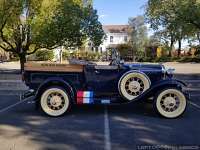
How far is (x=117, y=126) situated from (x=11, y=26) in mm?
20147

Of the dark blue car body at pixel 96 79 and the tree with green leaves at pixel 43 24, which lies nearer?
the dark blue car body at pixel 96 79

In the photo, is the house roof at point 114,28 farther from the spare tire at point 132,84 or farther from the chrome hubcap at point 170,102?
the chrome hubcap at point 170,102

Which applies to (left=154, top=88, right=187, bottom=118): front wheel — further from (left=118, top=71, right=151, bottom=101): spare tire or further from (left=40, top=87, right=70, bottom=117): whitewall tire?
(left=40, top=87, right=70, bottom=117): whitewall tire

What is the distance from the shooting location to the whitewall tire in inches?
438

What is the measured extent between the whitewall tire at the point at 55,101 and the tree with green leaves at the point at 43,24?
16503 mm

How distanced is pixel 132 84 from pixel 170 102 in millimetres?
1037

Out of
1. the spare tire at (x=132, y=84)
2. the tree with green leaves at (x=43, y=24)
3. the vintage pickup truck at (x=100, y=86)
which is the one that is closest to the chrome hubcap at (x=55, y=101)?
the vintage pickup truck at (x=100, y=86)

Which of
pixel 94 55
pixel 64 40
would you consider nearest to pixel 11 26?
pixel 64 40

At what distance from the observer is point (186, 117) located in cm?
1105

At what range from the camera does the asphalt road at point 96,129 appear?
810cm

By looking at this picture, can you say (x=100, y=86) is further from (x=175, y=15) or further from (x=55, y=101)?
(x=175, y=15)

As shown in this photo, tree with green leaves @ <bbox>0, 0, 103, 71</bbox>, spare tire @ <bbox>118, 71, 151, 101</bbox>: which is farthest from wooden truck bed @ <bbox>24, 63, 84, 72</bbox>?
tree with green leaves @ <bbox>0, 0, 103, 71</bbox>

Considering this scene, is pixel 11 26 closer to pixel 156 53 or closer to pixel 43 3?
pixel 43 3

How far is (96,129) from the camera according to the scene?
372 inches
